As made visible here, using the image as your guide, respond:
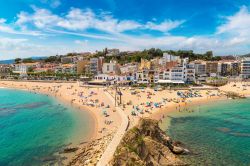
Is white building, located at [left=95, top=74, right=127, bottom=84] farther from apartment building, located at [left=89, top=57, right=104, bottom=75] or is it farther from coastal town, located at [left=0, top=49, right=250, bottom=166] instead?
apartment building, located at [left=89, top=57, right=104, bottom=75]

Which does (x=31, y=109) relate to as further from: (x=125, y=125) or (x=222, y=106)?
(x=222, y=106)

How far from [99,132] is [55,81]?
2638 inches

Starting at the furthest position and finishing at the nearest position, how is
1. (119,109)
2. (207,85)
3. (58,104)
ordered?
(207,85)
(58,104)
(119,109)

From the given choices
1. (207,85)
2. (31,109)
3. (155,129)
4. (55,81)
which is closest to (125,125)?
(155,129)

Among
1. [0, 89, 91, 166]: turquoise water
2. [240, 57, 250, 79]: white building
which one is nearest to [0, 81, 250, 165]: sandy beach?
[0, 89, 91, 166]: turquoise water

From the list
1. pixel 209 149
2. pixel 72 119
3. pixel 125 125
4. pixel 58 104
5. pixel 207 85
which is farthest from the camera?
pixel 207 85

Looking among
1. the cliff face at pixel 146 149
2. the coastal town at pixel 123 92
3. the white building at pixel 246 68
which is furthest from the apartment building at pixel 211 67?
the cliff face at pixel 146 149

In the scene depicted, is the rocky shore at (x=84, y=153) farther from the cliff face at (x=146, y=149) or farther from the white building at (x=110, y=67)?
the white building at (x=110, y=67)

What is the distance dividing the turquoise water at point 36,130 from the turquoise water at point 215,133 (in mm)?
13293

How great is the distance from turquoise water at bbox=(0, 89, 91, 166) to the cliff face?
897cm

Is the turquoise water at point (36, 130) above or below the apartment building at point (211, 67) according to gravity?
below

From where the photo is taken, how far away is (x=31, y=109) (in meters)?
52.4

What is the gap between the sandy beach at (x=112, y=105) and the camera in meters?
27.4

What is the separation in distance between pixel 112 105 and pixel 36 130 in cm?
1689
